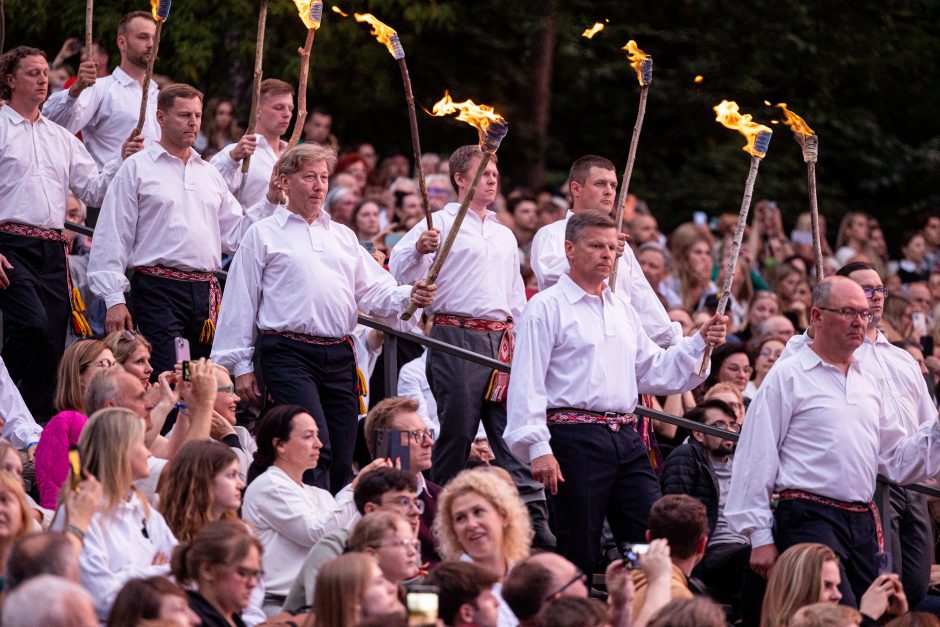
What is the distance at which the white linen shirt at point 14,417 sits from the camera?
29.4ft

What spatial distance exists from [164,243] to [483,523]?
2971 millimetres

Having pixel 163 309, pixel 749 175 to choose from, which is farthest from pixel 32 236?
pixel 749 175

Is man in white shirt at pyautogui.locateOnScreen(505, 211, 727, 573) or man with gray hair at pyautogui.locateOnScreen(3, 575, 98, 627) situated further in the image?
man in white shirt at pyautogui.locateOnScreen(505, 211, 727, 573)

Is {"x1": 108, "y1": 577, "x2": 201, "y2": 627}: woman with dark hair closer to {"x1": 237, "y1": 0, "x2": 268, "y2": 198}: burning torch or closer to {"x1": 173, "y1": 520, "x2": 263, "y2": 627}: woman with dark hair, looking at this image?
{"x1": 173, "y1": 520, "x2": 263, "y2": 627}: woman with dark hair

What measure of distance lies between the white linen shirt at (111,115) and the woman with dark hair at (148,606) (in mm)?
5214

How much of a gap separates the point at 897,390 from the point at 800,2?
955 centimetres

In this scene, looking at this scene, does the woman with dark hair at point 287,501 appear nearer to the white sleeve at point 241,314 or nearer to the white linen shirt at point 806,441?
the white sleeve at point 241,314

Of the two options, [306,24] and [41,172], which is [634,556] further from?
[41,172]

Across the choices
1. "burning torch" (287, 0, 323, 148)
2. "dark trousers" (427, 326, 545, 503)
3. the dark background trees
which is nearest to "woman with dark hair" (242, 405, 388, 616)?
"dark trousers" (427, 326, 545, 503)

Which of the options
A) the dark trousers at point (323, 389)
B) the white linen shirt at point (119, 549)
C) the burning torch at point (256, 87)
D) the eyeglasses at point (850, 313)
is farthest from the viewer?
the burning torch at point (256, 87)

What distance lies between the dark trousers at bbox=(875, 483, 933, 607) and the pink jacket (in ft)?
13.1

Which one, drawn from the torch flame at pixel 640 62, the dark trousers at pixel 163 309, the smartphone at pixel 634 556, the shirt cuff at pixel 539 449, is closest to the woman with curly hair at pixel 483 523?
the shirt cuff at pixel 539 449

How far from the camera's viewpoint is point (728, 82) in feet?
55.5

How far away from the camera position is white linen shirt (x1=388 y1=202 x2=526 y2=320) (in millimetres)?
9680
